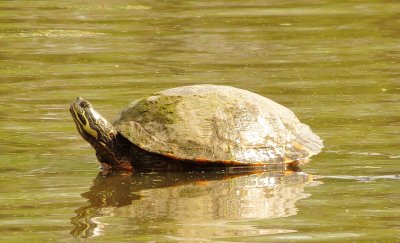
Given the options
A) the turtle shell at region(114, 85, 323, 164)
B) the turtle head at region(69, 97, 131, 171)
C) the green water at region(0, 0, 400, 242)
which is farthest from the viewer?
the turtle head at region(69, 97, 131, 171)

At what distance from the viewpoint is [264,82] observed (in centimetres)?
974

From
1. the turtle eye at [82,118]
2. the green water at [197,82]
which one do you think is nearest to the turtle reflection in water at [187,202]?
the green water at [197,82]

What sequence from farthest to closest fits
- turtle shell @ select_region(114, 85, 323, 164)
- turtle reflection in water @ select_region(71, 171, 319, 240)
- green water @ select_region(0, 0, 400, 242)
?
turtle shell @ select_region(114, 85, 323, 164), green water @ select_region(0, 0, 400, 242), turtle reflection in water @ select_region(71, 171, 319, 240)

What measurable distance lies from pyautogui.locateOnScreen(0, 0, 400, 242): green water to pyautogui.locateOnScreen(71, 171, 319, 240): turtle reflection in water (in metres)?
0.01

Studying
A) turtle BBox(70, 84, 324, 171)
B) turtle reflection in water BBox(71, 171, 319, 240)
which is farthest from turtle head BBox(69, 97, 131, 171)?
turtle reflection in water BBox(71, 171, 319, 240)

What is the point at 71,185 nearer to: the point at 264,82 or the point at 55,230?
the point at 55,230

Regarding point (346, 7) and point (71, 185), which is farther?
point (346, 7)

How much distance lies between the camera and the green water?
5535 mm

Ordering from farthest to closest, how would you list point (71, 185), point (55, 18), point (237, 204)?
point (55, 18) → point (71, 185) → point (237, 204)

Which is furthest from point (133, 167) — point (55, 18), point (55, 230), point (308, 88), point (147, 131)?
point (55, 18)

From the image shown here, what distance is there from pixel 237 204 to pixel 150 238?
0.84 metres

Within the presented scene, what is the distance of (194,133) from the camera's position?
666 cm

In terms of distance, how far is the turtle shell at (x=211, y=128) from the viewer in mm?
6637

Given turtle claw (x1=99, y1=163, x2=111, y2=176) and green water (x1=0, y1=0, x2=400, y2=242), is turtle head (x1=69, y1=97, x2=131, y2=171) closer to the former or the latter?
turtle claw (x1=99, y1=163, x2=111, y2=176)
